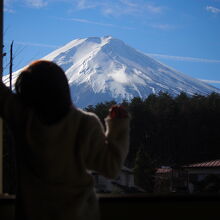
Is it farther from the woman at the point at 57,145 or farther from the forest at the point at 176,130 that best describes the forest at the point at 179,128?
the woman at the point at 57,145

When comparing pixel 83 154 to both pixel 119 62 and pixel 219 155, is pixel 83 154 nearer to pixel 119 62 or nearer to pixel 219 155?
pixel 219 155

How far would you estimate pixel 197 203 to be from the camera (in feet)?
5.78

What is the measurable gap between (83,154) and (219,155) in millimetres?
8009

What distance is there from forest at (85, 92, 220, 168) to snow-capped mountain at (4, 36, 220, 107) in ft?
78.1

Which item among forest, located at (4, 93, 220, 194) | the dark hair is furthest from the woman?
forest, located at (4, 93, 220, 194)

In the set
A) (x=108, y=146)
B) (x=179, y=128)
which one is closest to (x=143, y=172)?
(x=179, y=128)

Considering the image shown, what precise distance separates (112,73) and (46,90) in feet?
187

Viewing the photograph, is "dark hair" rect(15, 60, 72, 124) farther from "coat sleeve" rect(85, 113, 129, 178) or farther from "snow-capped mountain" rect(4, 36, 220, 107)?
"snow-capped mountain" rect(4, 36, 220, 107)

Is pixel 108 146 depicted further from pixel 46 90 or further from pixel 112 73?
pixel 112 73

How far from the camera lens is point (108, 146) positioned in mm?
907

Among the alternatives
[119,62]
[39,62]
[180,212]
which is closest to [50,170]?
[39,62]

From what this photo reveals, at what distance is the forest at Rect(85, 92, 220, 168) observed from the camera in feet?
27.7

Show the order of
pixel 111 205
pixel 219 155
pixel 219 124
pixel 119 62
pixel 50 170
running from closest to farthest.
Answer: pixel 50 170 < pixel 111 205 < pixel 219 155 < pixel 219 124 < pixel 119 62

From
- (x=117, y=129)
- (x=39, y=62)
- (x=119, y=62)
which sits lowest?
(x=117, y=129)
